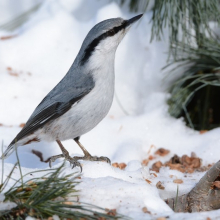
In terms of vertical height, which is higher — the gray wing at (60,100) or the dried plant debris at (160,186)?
the gray wing at (60,100)

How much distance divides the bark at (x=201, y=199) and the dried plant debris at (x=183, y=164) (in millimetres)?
712

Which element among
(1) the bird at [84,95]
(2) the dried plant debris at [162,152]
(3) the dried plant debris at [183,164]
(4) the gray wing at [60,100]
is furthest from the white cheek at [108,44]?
(2) the dried plant debris at [162,152]

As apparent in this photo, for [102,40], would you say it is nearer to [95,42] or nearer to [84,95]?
[95,42]

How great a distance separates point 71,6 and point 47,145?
1743mm

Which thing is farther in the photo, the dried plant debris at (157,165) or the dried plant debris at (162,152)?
the dried plant debris at (162,152)

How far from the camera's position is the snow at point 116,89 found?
3510 mm

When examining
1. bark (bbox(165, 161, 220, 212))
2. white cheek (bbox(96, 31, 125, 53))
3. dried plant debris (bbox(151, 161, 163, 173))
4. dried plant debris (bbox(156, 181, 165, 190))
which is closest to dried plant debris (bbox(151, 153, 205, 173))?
dried plant debris (bbox(151, 161, 163, 173))

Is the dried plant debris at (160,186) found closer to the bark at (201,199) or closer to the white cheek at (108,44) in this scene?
the bark at (201,199)

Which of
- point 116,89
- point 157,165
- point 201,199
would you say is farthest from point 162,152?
point 201,199

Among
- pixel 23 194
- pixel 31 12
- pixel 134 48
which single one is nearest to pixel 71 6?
pixel 31 12

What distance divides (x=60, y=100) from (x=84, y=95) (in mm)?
169

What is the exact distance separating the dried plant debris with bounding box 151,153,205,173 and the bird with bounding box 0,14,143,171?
2.07 ft

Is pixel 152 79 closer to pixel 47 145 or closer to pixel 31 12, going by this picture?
pixel 47 145

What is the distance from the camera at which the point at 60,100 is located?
9.42ft
